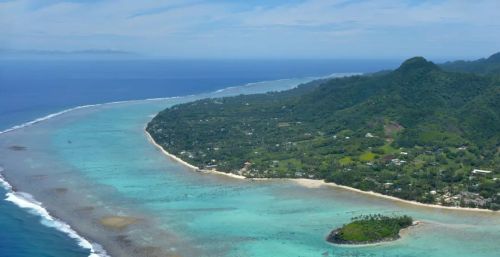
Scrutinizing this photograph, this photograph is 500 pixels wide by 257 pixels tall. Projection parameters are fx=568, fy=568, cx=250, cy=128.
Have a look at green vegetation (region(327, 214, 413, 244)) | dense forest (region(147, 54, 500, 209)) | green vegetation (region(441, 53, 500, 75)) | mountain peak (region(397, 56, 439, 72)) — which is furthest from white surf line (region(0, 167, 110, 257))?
green vegetation (region(441, 53, 500, 75))

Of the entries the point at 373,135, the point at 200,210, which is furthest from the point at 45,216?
the point at 373,135

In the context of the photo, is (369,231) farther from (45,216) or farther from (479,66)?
(479,66)

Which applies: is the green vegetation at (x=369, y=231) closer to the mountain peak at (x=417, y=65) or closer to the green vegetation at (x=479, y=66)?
the mountain peak at (x=417, y=65)

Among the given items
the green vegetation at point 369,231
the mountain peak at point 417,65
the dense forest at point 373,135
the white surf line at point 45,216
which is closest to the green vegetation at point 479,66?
the mountain peak at point 417,65

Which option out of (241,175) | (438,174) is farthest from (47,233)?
(438,174)

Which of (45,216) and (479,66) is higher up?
(479,66)

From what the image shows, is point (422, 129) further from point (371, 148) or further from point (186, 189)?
point (186, 189)

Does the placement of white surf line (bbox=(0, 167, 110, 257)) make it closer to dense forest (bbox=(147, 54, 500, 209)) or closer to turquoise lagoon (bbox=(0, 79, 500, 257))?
Result: turquoise lagoon (bbox=(0, 79, 500, 257))
